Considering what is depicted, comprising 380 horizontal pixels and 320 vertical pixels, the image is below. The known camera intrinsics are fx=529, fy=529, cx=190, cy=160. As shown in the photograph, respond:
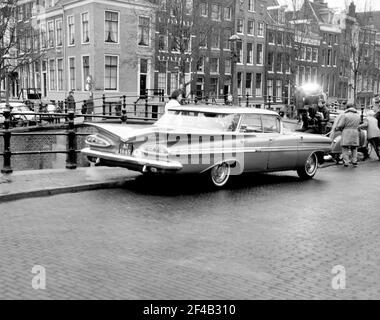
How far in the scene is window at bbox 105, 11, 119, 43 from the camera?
131 ft

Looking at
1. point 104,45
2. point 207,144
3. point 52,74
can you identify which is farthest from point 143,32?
point 207,144

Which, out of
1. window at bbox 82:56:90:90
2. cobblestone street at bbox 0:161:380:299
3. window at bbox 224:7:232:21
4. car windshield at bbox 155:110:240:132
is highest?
window at bbox 224:7:232:21

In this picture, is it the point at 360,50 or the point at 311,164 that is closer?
the point at 311,164

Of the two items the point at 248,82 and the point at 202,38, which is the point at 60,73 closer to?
the point at 202,38

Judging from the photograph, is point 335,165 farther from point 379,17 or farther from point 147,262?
point 379,17

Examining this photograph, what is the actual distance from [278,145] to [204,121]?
1.78m

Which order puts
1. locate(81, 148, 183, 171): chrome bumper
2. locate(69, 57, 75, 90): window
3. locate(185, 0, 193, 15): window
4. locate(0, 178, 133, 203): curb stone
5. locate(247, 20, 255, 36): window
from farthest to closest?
locate(247, 20, 255, 36): window → locate(69, 57, 75, 90): window → locate(185, 0, 193, 15): window → locate(81, 148, 183, 171): chrome bumper → locate(0, 178, 133, 203): curb stone

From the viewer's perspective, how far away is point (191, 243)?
624cm

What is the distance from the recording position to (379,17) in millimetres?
81000

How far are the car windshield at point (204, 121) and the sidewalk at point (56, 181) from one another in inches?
58.8

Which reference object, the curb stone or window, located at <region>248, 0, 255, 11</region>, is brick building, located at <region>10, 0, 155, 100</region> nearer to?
window, located at <region>248, 0, 255, 11</region>

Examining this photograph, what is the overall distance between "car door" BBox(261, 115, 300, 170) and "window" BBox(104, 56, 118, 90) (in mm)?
30255

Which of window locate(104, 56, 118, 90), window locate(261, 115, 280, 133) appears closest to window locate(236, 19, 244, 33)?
window locate(104, 56, 118, 90)

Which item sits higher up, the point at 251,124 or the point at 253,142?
the point at 251,124
